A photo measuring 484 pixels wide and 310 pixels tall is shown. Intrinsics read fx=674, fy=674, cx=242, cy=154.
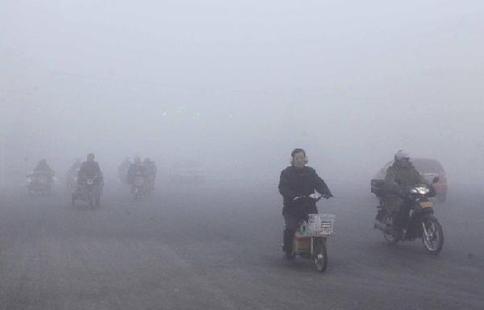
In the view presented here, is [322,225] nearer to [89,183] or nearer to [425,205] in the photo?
[425,205]

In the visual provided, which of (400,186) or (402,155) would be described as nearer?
(400,186)

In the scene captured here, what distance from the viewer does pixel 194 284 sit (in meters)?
8.88

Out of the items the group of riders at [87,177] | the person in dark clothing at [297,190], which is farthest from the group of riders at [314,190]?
the group of riders at [87,177]

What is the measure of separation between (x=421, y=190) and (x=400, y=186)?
1.36 ft

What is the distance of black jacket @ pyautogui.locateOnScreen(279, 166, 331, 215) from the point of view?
10.7 meters

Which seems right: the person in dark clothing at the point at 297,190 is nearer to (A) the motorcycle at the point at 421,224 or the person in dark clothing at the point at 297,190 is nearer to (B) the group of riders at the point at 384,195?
(B) the group of riders at the point at 384,195

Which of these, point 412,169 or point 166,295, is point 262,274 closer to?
point 166,295

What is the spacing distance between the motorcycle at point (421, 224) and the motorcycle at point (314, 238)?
2434 mm

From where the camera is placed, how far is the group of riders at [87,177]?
2358 cm

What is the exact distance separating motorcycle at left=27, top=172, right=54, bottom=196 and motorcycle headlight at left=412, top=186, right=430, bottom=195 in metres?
24.2

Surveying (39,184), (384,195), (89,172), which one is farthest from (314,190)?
(39,184)

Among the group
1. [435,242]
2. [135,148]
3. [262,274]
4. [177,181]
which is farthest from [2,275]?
[135,148]

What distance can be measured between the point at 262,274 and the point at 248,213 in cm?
1199

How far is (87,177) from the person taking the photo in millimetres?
23422
